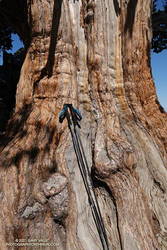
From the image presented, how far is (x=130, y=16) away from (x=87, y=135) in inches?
60.2

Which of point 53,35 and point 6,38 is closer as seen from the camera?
point 53,35

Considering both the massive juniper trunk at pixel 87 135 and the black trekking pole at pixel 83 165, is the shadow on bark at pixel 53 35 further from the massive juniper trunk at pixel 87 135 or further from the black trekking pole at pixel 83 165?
the black trekking pole at pixel 83 165

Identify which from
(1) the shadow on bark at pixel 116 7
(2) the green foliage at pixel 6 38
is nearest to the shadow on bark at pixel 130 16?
(1) the shadow on bark at pixel 116 7

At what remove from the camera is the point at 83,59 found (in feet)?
9.07

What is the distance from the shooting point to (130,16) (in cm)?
296

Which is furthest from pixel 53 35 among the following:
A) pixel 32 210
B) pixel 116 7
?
pixel 32 210

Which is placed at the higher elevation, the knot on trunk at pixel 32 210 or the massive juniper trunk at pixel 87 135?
the massive juniper trunk at pixel 87 135

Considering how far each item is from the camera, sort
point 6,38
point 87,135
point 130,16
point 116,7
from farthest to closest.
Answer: point 6,38
point 130,16
point 116,7
point 87,135

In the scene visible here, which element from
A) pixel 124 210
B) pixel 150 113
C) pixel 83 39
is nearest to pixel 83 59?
pixel 83 39

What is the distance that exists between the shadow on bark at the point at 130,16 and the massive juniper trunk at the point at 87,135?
11 mm

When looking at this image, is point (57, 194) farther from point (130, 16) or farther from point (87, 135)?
point (130, 16)

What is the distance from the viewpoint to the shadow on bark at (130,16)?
2933mm

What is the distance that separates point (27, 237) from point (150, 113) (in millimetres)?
1955

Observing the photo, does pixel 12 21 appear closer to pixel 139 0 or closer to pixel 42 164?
pixel 139 0
